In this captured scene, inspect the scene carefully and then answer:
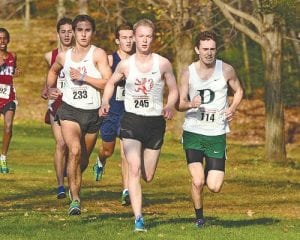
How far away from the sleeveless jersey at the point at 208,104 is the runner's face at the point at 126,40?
309 cm

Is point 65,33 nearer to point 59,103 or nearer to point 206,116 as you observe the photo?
point 59,103

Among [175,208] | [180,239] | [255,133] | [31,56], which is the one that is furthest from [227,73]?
[31,56]

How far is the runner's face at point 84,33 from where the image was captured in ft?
47.0

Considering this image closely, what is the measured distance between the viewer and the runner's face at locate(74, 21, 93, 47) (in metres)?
14.3

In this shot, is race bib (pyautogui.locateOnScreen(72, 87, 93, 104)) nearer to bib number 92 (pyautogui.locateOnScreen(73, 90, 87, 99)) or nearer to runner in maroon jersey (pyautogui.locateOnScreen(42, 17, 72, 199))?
bib number 92 (pyautogui.locateOnScreen(73, 90, 87, 99))

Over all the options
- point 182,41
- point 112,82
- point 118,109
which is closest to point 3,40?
point 118,109

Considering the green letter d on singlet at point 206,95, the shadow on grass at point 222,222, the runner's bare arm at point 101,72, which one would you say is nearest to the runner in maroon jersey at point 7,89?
the runner's bare arm at point 101,72

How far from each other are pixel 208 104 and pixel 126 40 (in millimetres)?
3368

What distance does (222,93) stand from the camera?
12938 mm

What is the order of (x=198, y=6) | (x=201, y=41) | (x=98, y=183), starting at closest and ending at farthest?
1. (x=201, y=41)
2. (x=98, y=183)
3. (x=198, y=6)

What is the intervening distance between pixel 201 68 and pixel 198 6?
1985cm

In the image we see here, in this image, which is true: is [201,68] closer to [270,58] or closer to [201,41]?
[201,41]

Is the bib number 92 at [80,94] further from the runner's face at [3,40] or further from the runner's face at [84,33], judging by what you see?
the runner's face at [3,40]

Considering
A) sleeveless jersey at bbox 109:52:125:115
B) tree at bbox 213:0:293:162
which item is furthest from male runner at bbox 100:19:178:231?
tree at bbox 213:0:293:162
